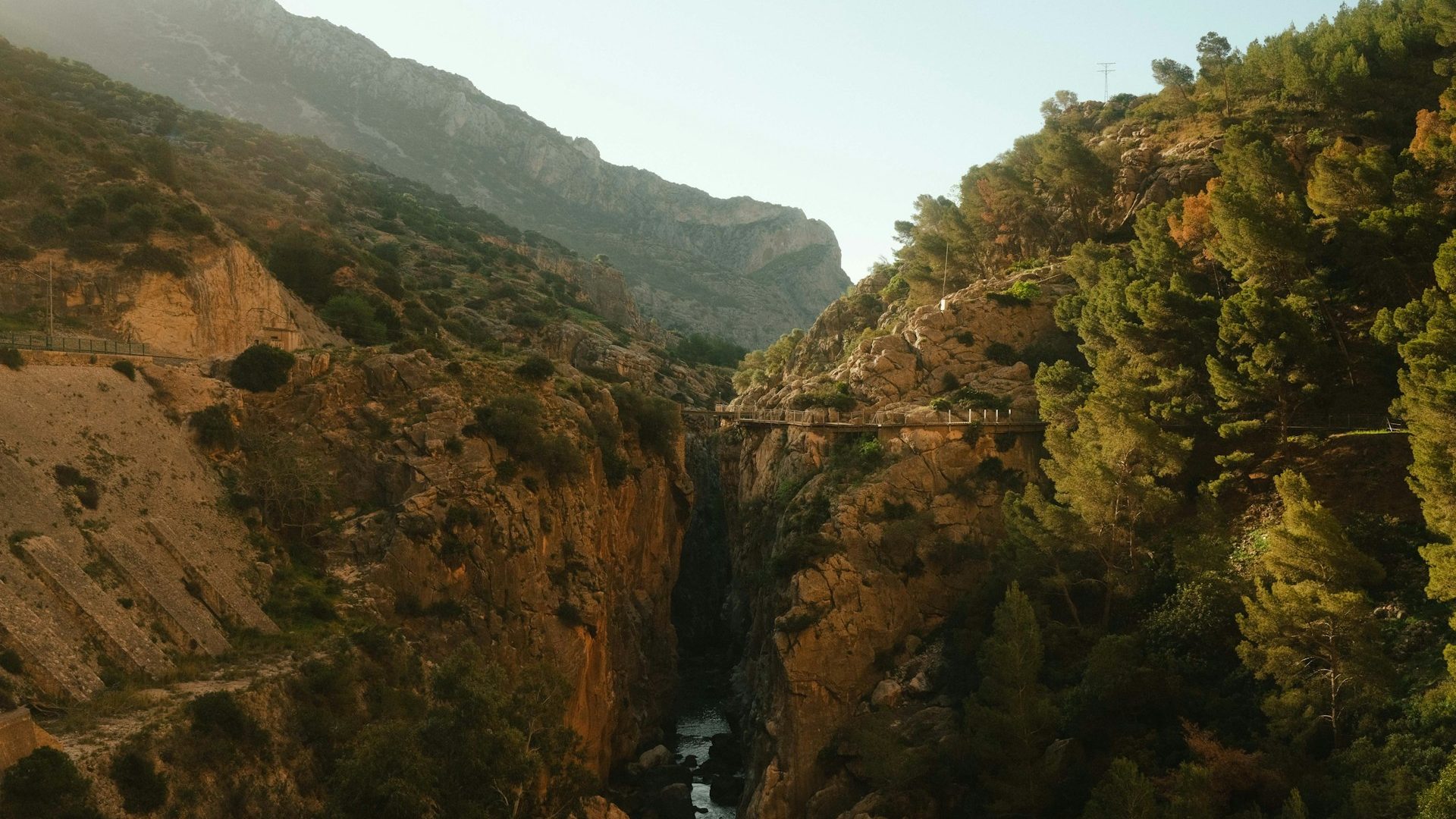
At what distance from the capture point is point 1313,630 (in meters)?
33.3

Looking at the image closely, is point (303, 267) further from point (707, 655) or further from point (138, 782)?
point (138, 782)

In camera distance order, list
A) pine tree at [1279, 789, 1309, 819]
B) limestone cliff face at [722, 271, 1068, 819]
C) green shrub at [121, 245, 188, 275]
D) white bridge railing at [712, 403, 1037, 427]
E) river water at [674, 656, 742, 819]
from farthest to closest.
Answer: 1. white bridge railing at [712, 403, 1037, 427]
2. river water at [674, 656, 742, 819]
3. green shrub at [121, 245, 188, 275]
4. limestone cliff face at [722, 271, 1068, 819]
5. pine tree at [1279, 789, 1309, 819]

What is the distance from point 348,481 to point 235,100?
15101 centimetres

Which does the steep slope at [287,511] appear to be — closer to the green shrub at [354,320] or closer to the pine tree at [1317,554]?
the green shrub at [354,320]

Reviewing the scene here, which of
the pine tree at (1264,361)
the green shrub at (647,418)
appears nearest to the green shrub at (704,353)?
the green shrub at (647,418)

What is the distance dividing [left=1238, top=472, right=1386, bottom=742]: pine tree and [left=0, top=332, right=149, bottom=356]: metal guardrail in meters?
41.5

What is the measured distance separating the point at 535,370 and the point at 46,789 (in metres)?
33.8

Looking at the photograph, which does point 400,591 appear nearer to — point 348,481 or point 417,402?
point 348,481

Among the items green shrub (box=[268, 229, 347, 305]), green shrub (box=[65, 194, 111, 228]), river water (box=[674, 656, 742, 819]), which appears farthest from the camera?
green shrub (box=[268, 229, 347, 305])

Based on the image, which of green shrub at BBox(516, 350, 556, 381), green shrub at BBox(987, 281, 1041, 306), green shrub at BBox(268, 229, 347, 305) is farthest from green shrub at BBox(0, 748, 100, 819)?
green shrub at BBox(987, 281, 1041, 306)

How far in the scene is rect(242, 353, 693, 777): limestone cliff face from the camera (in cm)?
4216

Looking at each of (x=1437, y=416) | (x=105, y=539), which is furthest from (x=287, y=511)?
(x=1437, y=416)

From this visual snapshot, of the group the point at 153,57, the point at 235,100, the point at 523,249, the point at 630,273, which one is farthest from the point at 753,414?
the point at 153,57

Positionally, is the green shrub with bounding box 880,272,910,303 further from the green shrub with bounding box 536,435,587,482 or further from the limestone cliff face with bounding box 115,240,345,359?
the limestone cliff face with bounding box 115,240,345,359
